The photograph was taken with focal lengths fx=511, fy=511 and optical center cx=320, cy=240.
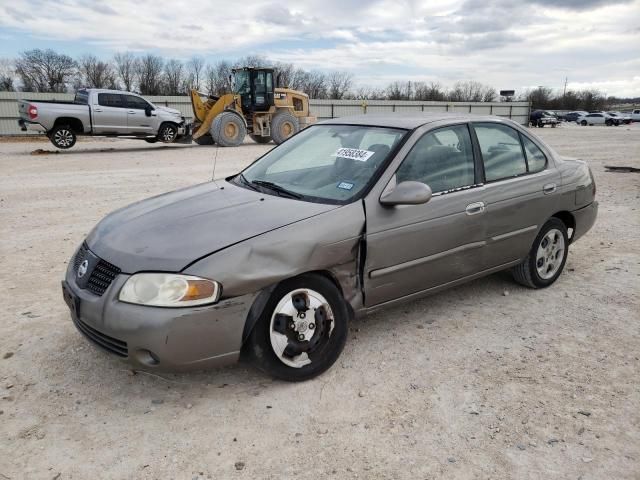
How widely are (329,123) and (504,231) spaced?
1.65 m

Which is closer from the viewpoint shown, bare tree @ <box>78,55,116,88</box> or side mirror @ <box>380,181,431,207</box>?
side mirror @ <box>380,181,431,207</box>

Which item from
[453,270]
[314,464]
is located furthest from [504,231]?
[314,464]

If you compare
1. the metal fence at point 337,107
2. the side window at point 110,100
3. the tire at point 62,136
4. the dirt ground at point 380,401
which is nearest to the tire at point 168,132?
the side window at point 110,100

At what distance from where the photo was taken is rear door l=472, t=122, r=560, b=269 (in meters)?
3.88

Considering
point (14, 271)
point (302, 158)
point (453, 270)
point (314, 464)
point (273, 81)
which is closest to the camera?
point (314, 464)

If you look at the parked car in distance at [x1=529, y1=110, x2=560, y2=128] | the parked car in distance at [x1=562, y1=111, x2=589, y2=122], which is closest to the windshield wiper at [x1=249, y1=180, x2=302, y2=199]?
the parked car in distance at [x1=529, y1=110, x2=560, y2=128]

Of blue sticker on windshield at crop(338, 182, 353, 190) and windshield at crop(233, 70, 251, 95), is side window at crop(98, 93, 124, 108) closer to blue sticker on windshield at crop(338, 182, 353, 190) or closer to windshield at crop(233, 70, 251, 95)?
windshield at crop(233, 70, 251, 95)

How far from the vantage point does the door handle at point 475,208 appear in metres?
3.65

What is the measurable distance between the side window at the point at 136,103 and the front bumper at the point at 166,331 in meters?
16.0

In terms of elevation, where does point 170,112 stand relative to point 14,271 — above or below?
above

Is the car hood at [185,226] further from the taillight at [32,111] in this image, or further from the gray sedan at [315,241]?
the taillight at [32,111]

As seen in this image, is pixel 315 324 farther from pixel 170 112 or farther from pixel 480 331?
pixel 170 112

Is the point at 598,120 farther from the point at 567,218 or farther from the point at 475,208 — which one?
the point at 475,208

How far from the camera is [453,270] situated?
12.1 feet
